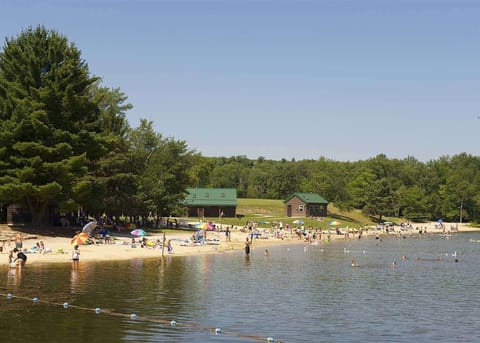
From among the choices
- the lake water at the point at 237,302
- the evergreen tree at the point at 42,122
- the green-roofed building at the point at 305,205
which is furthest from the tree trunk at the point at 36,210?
the green-roofed building at the point at 305,205

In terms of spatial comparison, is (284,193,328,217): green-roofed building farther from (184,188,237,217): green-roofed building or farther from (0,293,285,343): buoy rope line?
(0,293,285,343): buoy rope line

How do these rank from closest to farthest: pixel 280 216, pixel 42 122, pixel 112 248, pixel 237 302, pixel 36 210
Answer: pixel 237 302 < pixel 112 248 < pixel 42 122 < pixel 36 210 < pixel 280 216

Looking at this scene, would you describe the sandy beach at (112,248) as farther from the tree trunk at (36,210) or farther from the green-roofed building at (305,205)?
the green-roofed building at (305,205)

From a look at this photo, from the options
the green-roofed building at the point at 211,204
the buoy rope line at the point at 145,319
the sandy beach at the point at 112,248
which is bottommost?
the buoy rope line at the point at 145,319

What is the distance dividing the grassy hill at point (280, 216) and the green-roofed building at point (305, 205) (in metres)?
2.09

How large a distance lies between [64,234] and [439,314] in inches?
1805

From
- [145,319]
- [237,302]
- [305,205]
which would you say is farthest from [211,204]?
[145,319]

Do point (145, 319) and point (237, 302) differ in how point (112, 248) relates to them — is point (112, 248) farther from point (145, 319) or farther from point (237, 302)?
point (145, 319)

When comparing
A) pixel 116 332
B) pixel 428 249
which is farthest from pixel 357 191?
pixel 116 332

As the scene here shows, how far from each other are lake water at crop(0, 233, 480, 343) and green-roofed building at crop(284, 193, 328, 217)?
77.2m

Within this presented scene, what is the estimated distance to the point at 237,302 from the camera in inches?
1446

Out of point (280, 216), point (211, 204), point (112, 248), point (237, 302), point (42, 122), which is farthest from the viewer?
point (280, 216)

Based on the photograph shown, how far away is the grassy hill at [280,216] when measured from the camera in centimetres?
12818

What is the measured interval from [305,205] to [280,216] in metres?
6.80
